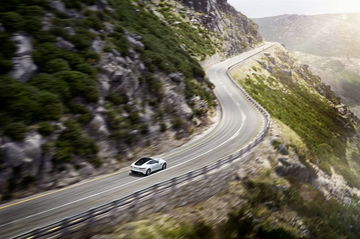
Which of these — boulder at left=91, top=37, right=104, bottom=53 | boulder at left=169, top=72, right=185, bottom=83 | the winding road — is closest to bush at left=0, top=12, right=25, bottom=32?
boulder at left=91, top=37, right=104, bottom=53

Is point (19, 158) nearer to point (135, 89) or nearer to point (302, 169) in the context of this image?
point (135, 89)

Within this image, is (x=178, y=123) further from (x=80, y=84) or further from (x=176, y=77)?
(x=80, y=84)

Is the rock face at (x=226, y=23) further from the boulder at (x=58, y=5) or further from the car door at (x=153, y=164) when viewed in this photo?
the car door at (x=153, y=164)

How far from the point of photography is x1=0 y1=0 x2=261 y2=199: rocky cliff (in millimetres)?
22578

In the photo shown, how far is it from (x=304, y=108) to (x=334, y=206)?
140 feet

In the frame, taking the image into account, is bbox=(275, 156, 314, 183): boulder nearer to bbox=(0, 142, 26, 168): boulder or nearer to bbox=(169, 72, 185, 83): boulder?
bbox=(169, 72, 185, 83): boulder

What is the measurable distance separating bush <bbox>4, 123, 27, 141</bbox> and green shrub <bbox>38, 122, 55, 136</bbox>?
1424 mm

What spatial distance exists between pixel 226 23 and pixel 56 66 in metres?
106

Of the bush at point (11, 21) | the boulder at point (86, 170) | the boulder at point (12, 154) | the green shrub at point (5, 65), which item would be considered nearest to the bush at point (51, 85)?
the green shrub at point (5, 65)

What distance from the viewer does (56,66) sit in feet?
95.7

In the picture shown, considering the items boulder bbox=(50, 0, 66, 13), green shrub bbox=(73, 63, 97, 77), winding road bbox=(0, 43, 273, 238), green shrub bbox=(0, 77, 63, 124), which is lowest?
winding road bbox=(0, 43, 273, 238)

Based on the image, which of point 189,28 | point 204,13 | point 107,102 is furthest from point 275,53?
point 107,102

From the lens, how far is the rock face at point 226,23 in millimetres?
108194

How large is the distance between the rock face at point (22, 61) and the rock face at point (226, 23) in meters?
81.3
